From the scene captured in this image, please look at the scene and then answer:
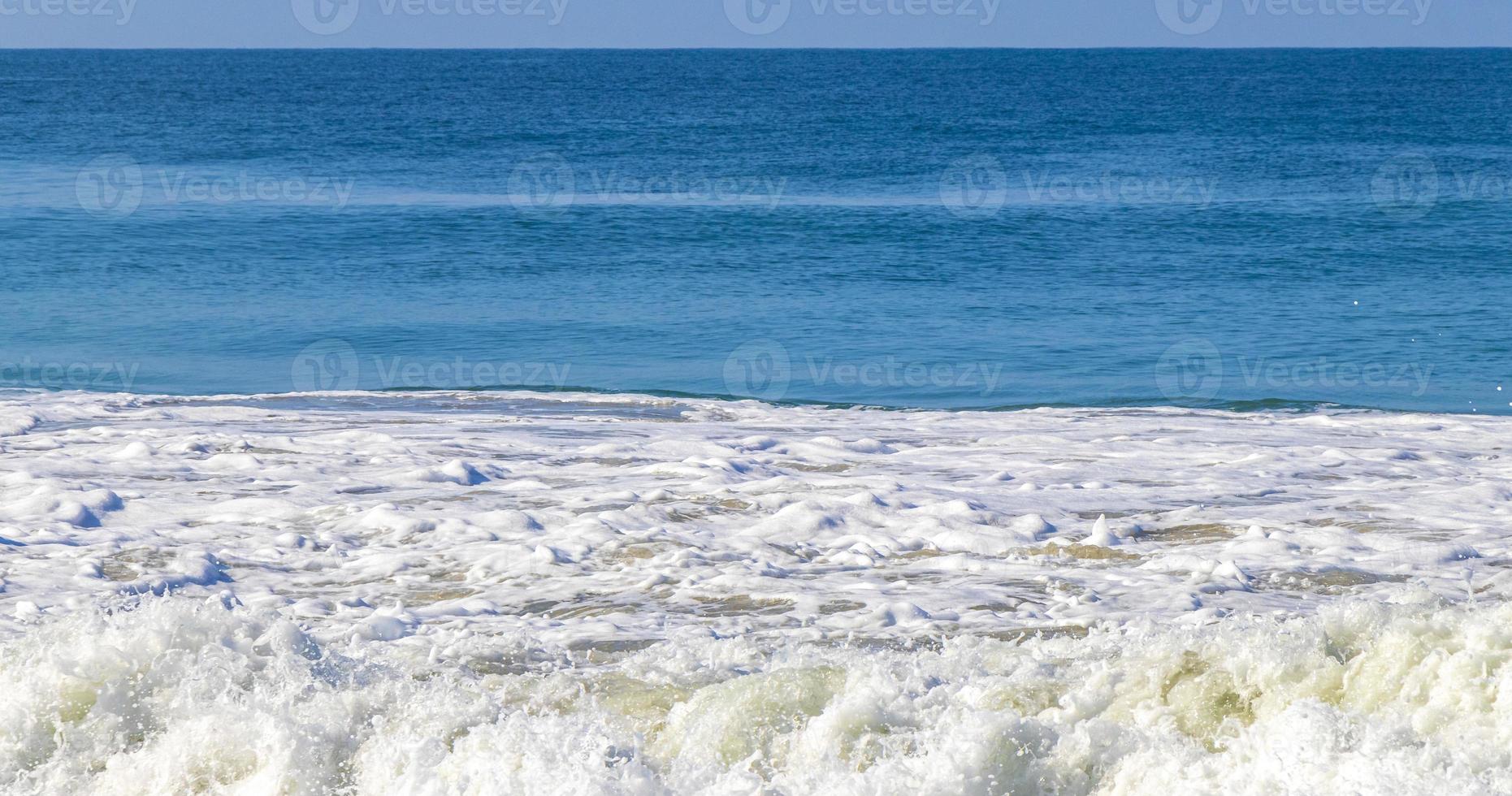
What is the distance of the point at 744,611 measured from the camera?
271 inches

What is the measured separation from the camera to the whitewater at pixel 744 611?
4852 mm

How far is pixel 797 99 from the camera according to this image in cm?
7444

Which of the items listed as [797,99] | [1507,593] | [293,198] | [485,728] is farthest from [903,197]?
[797,99]

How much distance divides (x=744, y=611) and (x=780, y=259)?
67.7 ft

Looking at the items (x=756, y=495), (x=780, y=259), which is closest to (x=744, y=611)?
(x=756, y=495)

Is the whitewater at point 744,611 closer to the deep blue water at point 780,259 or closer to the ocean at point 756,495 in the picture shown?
the ocean at point 756,495

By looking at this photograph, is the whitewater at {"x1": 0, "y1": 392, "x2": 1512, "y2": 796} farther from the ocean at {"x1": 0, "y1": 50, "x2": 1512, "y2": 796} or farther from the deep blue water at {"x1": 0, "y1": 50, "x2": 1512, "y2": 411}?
the deep blue water at {"x1": 0, "y1": 50, "x2": 1512, "y2": 411}

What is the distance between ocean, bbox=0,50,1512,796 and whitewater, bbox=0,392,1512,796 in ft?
0.09

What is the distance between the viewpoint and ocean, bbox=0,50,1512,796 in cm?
504

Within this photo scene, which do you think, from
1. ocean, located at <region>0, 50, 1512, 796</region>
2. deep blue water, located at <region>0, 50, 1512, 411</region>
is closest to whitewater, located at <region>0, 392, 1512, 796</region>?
ocean, located at <region>0, 50, 1512, 796</region>

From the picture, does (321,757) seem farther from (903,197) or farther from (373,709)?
(903,197)

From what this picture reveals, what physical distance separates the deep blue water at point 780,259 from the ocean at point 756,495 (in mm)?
189

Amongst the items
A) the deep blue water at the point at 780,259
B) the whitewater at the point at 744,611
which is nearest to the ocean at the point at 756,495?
the whitewater at the point at 744,611

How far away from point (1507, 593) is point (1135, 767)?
3.41m
